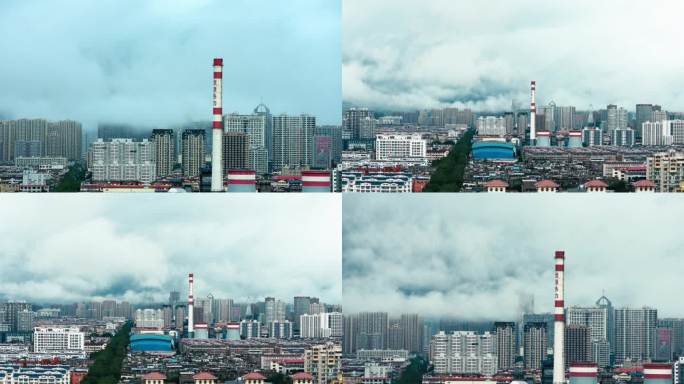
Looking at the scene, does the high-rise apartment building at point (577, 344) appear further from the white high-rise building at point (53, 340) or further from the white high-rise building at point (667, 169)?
the white high-rise building at point (53, 340)

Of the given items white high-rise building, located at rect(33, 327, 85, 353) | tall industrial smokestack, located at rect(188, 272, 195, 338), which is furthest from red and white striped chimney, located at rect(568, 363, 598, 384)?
white high-rise building, located at rect(33, 327, 85, 353)

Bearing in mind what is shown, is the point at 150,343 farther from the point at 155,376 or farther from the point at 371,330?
the point at 371,330

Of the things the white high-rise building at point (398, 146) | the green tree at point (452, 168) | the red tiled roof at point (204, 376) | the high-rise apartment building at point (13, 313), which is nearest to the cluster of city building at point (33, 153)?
the high-rise apartment building at point (13, 313)

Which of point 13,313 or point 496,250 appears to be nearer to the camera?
point 496,250

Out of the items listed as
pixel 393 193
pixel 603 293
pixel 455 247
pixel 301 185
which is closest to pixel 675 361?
pixel 603 293

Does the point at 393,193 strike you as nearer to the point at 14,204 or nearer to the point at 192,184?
the point at 192,184

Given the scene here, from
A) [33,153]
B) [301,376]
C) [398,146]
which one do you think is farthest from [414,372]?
[33,153]

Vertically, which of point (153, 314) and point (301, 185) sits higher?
point (301, 185)
